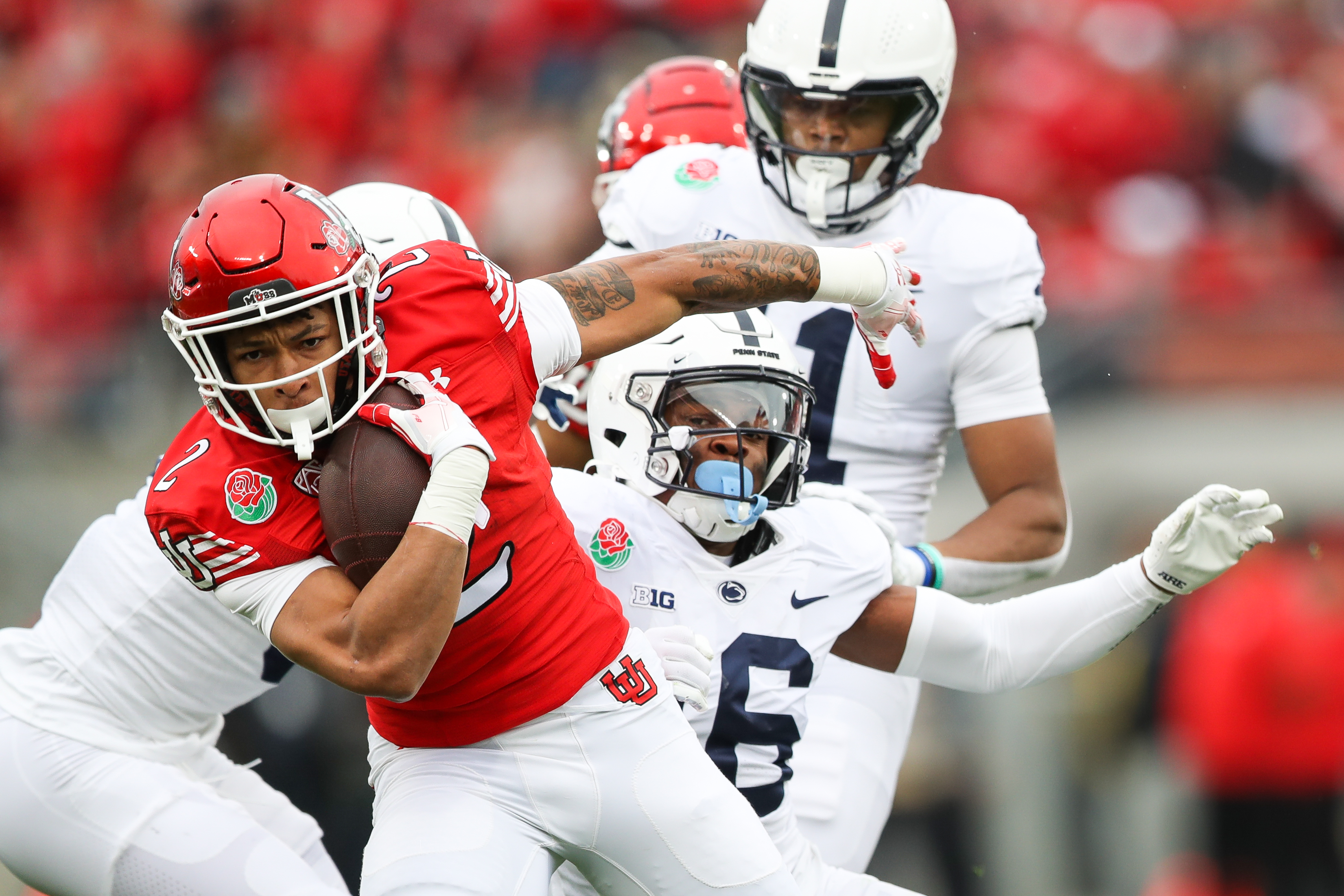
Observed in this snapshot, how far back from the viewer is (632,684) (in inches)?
101

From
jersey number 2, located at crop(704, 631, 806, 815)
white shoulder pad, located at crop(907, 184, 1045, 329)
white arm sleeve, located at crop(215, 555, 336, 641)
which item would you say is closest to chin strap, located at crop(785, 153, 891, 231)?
white shoulder pad, located at crop(907, 184, 1045, 329)

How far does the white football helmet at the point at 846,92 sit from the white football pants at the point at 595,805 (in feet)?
4.59

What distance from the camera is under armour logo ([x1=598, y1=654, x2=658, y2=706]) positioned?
2.55m

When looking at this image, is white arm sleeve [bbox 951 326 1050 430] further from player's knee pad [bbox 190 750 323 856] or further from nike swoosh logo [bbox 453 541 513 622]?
player's knee pad [bbox 190 750 323 856]

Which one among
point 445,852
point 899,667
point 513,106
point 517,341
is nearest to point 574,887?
point 445,852

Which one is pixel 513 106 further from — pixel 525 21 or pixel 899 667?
pixel 899 667

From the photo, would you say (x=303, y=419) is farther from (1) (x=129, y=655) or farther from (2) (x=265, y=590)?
(1) (x=129, y=655)

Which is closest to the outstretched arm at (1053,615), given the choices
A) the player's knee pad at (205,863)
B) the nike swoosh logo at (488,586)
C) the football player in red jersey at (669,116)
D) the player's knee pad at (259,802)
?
the nike swoosh logo at (488,586)

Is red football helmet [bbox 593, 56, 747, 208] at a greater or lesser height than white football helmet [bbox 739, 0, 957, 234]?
lesser

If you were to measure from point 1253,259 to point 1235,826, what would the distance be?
2406 millimetres

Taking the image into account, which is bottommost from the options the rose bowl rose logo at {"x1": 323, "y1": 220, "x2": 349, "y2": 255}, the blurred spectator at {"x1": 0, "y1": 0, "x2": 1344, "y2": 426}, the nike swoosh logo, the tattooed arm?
the blurred spectator at {"x1": 0, "y1": 0, "x2": 1344, "y2": 426}

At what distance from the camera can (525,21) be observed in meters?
8.03

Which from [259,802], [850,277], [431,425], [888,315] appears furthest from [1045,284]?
[431,425]

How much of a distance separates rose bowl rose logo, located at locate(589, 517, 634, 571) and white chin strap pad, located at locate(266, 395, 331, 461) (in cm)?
65
